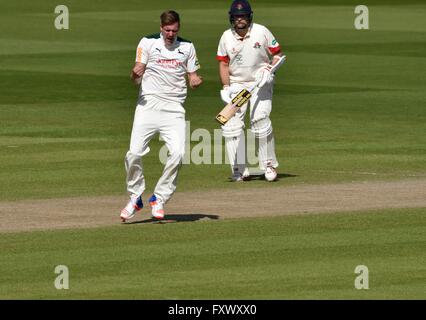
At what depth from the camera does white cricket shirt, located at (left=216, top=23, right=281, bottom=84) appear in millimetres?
21500

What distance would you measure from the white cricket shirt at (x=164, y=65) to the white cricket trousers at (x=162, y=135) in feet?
0.39

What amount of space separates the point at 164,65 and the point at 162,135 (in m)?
0.84

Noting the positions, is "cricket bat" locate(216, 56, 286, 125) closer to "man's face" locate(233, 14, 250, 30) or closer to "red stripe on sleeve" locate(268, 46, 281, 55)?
"red stripe on sleeve" locate(268, 46, 281, 55)

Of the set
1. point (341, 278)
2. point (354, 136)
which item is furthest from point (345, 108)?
point (341, 278)

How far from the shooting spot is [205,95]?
32.3 meters

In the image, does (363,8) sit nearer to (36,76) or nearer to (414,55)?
(414,55)

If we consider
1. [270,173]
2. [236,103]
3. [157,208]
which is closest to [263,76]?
[236,103]

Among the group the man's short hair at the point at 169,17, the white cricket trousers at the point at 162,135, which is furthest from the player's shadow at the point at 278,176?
the man's short hair at the point at 169,17

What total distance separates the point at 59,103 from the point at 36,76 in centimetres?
517

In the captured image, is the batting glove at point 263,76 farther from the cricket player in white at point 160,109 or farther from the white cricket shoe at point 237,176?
the cricket player in white at point 160,109

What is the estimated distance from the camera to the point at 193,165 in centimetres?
2273

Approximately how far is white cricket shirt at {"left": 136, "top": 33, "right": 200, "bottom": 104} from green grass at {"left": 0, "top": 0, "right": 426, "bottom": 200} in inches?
106
